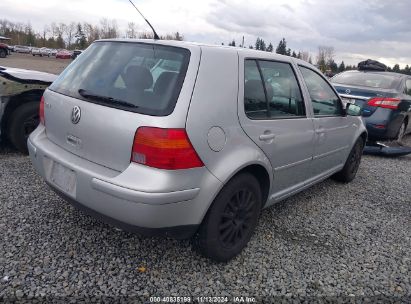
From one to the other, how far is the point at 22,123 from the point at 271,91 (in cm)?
345

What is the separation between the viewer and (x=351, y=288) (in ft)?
8.75

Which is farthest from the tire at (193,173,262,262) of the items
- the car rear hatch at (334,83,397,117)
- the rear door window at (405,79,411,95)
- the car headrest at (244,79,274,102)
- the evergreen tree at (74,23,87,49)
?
the evergreen tree at (74,23,87,49)

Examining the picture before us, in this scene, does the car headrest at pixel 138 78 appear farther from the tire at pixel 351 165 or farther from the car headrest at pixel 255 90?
the tire at pixel 351 165

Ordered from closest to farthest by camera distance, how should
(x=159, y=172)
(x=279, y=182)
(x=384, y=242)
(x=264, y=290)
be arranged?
(x=159, y=172) < (x=264, y=290) < (x=279, y=182) < (x=384, y=242)

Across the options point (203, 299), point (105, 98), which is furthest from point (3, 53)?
point (203, 299)

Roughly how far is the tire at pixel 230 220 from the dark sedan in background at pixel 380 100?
452cm

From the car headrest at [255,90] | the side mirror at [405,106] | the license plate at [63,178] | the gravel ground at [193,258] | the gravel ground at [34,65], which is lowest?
the gravel ground at [34,65]

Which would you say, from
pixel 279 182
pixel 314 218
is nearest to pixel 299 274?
pixel 279 182

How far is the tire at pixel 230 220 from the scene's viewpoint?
8.40 ft

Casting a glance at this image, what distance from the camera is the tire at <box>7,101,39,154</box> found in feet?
15.5

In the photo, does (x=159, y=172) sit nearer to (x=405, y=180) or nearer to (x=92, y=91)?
(x=92, y=91)

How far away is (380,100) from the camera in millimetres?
6691

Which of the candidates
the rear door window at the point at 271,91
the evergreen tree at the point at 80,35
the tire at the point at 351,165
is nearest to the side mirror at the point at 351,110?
the tire at the point at 351,165

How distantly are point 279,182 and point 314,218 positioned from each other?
887 mm
